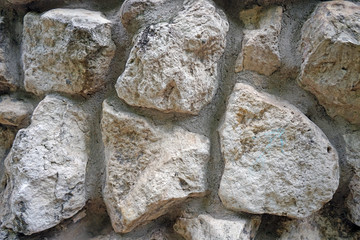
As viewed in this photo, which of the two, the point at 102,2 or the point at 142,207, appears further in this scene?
the point at 102,2

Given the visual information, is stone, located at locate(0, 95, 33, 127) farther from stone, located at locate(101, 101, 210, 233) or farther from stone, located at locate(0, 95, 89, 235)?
stone, located at locate(101, 101, 210, 233)

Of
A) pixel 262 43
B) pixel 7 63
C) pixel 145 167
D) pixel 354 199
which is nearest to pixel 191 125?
pixel 145 167

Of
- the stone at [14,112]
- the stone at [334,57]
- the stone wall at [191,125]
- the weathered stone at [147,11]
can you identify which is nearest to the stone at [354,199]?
the stone wall at [191,125]

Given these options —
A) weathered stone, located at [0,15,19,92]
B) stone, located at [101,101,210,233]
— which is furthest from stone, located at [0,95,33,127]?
stone, located at [101,101,210,233]

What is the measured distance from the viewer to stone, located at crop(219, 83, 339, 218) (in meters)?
0.66

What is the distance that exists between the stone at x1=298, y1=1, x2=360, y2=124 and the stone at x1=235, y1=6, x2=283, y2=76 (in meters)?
0.07

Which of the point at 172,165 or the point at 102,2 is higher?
the point at 102,2

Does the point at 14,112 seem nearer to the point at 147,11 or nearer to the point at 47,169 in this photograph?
the point at 47,169

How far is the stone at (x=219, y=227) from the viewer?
0.66 meters

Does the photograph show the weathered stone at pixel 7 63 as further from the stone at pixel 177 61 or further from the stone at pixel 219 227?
the stone at pixel 219 227

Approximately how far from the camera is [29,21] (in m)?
0.79

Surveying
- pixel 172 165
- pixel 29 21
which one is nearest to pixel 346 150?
pixel 172 165

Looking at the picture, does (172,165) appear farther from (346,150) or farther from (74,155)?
(346,150)

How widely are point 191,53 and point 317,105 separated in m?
0.34
